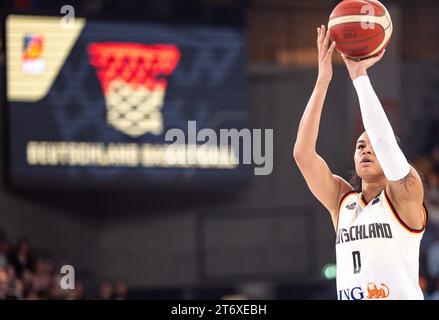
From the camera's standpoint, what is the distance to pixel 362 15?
5410 millimetres

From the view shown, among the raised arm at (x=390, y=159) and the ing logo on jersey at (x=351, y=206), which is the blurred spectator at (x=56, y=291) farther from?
the raised arm at (x=390, y=159)

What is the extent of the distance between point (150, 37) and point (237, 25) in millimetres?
1184

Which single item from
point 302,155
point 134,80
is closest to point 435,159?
point 134,80

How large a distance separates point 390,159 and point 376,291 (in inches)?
24.8

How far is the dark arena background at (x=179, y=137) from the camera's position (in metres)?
13.8

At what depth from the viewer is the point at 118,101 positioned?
13945 mm

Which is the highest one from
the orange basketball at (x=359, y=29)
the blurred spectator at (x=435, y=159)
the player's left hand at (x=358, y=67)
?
the blurred spectator at (x=435, y=159)

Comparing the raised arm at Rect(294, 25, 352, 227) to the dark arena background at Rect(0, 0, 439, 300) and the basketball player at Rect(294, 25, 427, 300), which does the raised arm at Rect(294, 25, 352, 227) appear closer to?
the basketball player at Rect(294, 25, 427, 300)

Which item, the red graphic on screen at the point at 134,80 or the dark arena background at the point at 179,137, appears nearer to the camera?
the dark arena background at the point at 179,137

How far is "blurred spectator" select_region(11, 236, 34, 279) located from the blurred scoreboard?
1369mm

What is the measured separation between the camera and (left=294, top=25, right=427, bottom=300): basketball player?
475 centimetres

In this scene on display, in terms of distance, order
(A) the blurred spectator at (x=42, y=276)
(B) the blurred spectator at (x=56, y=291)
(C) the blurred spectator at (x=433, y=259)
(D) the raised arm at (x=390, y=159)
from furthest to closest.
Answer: (C) the blurred spectator at (x=433, y=259), (A) the blurred spectator at (x=42, y=276), (B) the blurred spectator at (x=56, y=291), (D) the raised arm at (x=390, y=159)

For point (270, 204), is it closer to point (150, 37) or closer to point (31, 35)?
point (150, 37)

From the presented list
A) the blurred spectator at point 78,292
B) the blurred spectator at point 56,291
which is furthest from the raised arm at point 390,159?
the blurred spectator at point 78,292
